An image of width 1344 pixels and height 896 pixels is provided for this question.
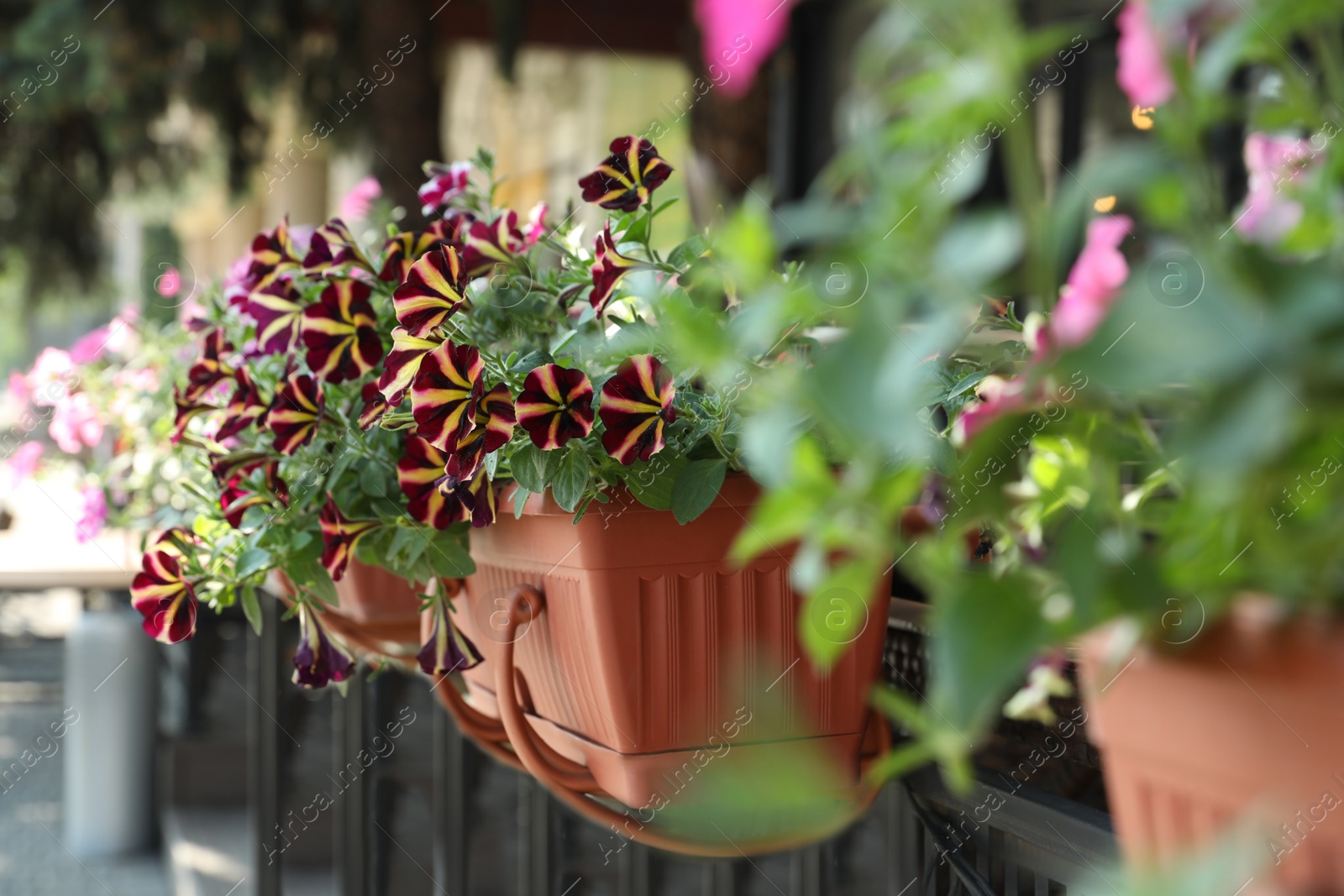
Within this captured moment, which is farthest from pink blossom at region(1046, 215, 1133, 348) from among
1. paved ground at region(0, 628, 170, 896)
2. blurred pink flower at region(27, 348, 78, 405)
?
paved ground at region(0, 628, 170, 896)

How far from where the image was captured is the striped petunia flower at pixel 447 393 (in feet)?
1.75

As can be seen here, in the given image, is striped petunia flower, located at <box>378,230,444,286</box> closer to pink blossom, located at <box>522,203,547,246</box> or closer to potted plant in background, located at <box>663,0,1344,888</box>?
pink blossom, located at <box>522,203,547,246</box>

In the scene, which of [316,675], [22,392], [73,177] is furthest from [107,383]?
[73,177]

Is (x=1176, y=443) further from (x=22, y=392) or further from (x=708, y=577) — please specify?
(x=22, y=392)

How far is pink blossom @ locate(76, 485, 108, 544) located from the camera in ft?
4.75

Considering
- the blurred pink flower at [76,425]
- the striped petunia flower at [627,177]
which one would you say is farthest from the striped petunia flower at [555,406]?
the blurred pink flower at [76,425]

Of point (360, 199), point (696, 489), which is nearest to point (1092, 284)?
point (696, 489)

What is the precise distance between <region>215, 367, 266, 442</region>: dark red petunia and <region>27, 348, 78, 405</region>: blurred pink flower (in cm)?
93

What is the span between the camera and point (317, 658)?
0.74m

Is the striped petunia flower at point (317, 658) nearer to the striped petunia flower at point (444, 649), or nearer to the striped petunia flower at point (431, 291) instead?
the striped petunia flower at point (444, 649)

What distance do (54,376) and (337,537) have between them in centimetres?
114

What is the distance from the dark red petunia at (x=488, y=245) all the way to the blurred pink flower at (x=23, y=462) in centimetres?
129

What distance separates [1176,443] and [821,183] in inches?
3.8

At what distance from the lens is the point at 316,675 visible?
28.7 inches
